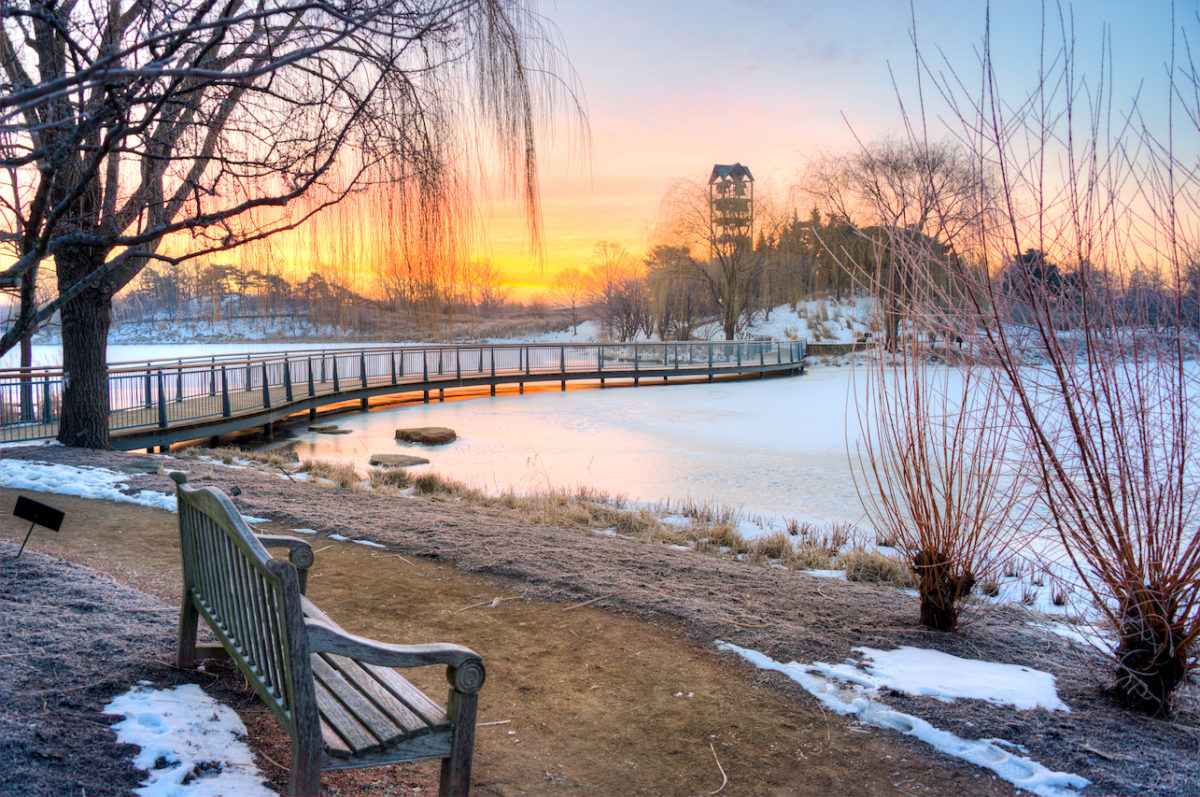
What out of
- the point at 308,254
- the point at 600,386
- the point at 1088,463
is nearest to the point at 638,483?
the point at 308,254

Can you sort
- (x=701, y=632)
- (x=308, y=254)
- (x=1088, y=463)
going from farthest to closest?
(x=308, y=254)
(x=701, y=632)
(x=1088, y=463)

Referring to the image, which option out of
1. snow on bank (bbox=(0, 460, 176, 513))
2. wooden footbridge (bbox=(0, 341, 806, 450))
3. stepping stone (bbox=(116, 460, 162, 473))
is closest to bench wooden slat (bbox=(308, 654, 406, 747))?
snow on bank (bbox=(0, 460, 176, 513))

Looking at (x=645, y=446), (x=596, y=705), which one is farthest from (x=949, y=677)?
(x=645, y=446)

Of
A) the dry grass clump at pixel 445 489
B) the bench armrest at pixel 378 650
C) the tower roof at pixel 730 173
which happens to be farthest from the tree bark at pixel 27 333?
the tower roof at pixel 730 173

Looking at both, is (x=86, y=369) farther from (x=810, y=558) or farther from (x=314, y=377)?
(x=314, y=377)

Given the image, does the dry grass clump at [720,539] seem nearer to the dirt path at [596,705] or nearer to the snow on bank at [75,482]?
the dirt path at [596,705]

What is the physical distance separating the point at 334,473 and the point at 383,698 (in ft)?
32.3

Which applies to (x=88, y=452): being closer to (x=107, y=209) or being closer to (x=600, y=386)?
(x=107, y=209)

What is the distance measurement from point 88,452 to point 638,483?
7.73 m

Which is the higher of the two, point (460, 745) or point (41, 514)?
point (41, 514)

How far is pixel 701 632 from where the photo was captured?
183 inches

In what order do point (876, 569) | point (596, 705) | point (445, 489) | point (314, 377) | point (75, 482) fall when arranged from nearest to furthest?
point (596, 705) → point (876, 569) → point (75, 482) → point (445, 489) → point (314, 377)

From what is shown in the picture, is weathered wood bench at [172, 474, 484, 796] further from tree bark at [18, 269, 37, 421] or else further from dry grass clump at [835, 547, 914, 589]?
dry grass clump at [835, 547, 914, 589]

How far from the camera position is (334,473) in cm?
1180
